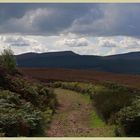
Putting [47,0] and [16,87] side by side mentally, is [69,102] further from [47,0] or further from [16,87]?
[47,0]

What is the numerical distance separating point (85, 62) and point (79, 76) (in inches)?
90.6

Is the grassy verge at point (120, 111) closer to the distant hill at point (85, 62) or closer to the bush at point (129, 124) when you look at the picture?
the bush at point (129, 124)

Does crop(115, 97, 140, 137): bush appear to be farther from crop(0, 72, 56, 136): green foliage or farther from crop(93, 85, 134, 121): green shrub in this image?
crop(0, 72, 56, 136): green foliage

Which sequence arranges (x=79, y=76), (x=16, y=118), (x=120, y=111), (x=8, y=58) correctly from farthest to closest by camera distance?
(x=79, y=76) < (x=8, y=58) < (x=120, y=111) < (x=16, y=118)

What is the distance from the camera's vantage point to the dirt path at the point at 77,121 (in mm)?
17344

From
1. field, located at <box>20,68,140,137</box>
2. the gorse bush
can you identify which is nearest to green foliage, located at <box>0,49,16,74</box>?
field, located at <box>20,68,140,137</box>

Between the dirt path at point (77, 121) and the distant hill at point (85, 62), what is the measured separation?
9.62m

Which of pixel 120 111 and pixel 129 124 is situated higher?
pixel 120 111

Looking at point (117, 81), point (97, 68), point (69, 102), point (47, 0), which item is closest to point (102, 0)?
point (47, 0)

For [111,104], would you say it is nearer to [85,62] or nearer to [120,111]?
[120,111]

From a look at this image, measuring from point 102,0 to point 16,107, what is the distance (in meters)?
4.89

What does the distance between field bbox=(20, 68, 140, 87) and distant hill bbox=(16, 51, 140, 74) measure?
47cm

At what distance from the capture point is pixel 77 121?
65.3 feet

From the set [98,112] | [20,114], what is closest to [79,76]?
[98,112]
